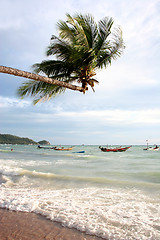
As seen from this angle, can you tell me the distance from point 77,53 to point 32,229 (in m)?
6.32

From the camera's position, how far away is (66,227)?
344 centimetres

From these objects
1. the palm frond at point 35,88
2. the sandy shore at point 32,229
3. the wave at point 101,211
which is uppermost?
the palm frond at point 35,88

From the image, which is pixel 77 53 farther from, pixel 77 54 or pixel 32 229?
pixel 32 229

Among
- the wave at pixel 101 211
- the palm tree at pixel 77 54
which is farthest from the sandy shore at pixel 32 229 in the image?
the palm tree at pixel 77 54

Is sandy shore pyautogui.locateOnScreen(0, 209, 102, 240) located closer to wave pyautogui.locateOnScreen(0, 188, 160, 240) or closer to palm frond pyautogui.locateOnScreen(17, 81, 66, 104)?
wave pyautogui.locateOnScreen(0, 188, 160, 240)

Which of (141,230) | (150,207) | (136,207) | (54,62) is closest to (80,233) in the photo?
(141,230)

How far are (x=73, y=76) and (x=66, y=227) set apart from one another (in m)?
7.14

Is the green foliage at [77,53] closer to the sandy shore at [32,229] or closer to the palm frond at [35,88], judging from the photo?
the palm frond at [35,88]

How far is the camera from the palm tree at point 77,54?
7.39 meters

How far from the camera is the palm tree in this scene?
7.39 meters

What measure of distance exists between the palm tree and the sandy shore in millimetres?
4574

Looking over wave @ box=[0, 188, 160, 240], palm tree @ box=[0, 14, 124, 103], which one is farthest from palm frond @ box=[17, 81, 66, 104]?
wave @ box=[0, 188, 160, 240]

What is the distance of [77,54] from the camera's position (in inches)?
291

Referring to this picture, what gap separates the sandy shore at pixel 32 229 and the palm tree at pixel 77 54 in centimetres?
457
